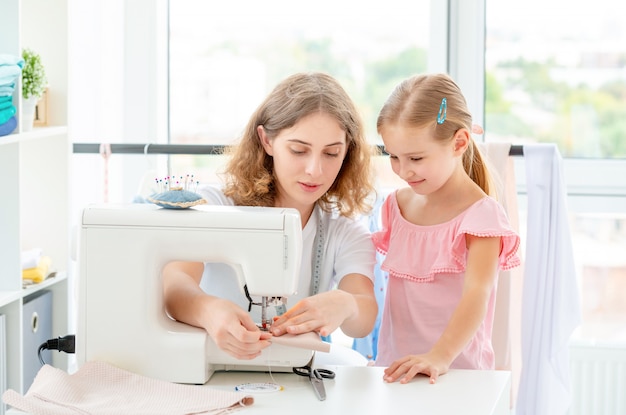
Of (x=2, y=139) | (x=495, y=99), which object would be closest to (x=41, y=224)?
(x=2, y=139)

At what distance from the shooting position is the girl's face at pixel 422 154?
175cm

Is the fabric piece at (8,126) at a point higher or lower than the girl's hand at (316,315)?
higher

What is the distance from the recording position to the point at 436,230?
1815 mm

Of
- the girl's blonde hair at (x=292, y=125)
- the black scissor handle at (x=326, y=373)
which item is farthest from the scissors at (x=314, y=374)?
the girl's blonde hair at (x=292, y=125)

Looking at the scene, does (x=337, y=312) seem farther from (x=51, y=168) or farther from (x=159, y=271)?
(x=51, y=168)

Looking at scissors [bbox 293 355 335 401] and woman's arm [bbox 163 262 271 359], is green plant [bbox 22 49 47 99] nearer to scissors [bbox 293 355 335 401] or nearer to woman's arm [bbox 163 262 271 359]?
woman's arm [bbox 163 262 271 359]

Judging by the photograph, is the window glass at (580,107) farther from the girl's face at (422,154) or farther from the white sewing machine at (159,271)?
the white sewing machine at (159,271)

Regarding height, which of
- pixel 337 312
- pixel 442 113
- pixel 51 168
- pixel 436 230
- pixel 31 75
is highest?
pixel 31 75

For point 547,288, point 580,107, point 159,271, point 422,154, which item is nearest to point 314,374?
point 159,271

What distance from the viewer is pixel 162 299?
1.49 metres

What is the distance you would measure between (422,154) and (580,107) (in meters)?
1.52

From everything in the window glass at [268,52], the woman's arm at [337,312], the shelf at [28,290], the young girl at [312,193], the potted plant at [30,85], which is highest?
the window glass at [268,52]

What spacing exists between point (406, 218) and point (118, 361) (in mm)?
699

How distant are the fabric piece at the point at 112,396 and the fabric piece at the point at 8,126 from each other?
2.34ft
